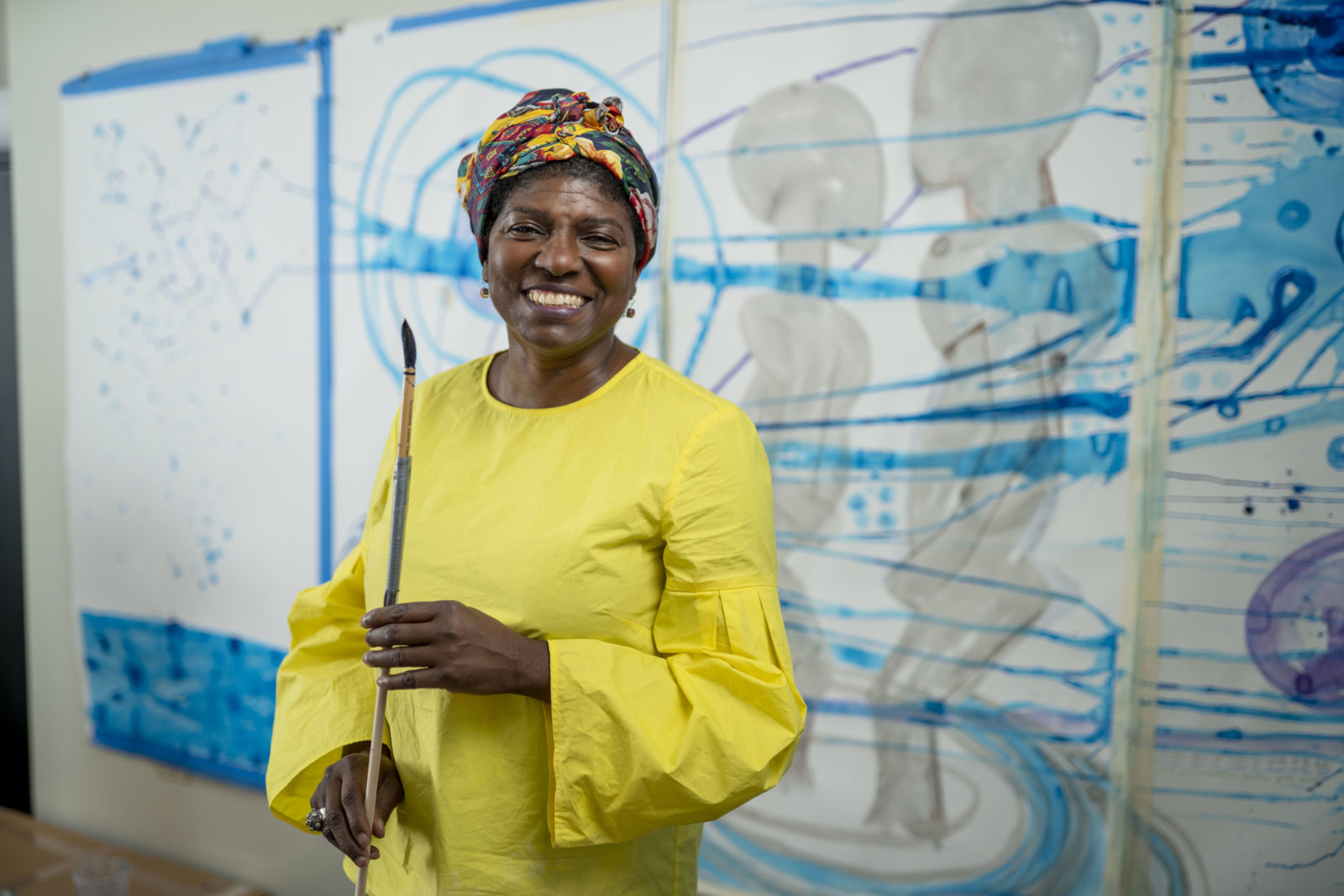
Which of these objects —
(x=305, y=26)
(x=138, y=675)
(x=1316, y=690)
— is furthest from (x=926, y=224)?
(x=138, y=675)

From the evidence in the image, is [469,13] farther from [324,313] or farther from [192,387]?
[192,387]

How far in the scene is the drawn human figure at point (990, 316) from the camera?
1368 millimetres

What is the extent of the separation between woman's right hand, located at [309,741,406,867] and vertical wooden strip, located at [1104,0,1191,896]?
3.55 ft

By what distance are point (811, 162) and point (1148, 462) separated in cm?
71

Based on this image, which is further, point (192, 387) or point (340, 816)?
point (192, 387)

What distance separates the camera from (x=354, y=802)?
0.92 m

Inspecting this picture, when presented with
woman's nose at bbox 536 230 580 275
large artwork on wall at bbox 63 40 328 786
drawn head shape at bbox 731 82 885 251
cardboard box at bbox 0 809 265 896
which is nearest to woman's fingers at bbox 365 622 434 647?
woman's nose at bbox 536 230 580 275

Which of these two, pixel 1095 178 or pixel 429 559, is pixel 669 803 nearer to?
pixel 429 559

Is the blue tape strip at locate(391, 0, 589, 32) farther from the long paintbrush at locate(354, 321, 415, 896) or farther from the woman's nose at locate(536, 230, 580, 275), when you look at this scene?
the long paintbrush at locate(354, 321, 415, 896)

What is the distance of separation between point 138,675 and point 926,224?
6.92ft

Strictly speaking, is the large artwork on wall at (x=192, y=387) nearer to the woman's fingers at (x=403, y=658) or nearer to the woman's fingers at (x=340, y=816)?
the woman's fingers at (x=340, y=816)

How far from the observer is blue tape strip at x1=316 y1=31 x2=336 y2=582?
1.90 metres

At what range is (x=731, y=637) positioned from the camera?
0.85 meters

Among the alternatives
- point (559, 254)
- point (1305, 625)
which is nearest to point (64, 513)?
point (559, 254)
